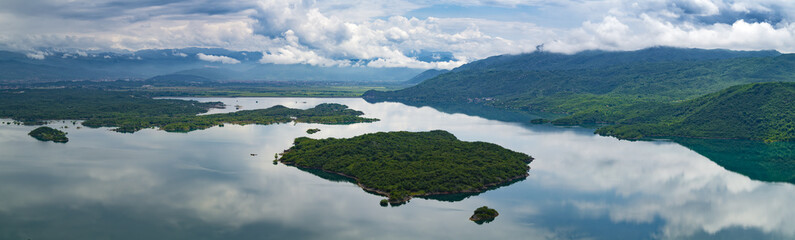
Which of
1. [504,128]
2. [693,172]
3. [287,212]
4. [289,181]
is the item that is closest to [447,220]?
[287,212]

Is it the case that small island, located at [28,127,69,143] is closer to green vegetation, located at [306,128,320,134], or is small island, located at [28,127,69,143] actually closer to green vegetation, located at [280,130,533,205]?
green vegetation, located at [306,128,320,134]

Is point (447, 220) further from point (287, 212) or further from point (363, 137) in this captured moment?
point (363, 137)

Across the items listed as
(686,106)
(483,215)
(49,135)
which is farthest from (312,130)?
(686,106)

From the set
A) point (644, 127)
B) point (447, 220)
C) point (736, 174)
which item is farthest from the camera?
point (644, 127)

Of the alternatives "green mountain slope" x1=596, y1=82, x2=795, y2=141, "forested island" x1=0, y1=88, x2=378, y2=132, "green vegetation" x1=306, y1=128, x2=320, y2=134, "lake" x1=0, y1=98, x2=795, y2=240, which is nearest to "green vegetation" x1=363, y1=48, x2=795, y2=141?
"green mountain slope" x1=596, y1=82, x2=795, y2=141

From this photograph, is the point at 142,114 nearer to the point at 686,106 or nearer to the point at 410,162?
the point at 410,162
